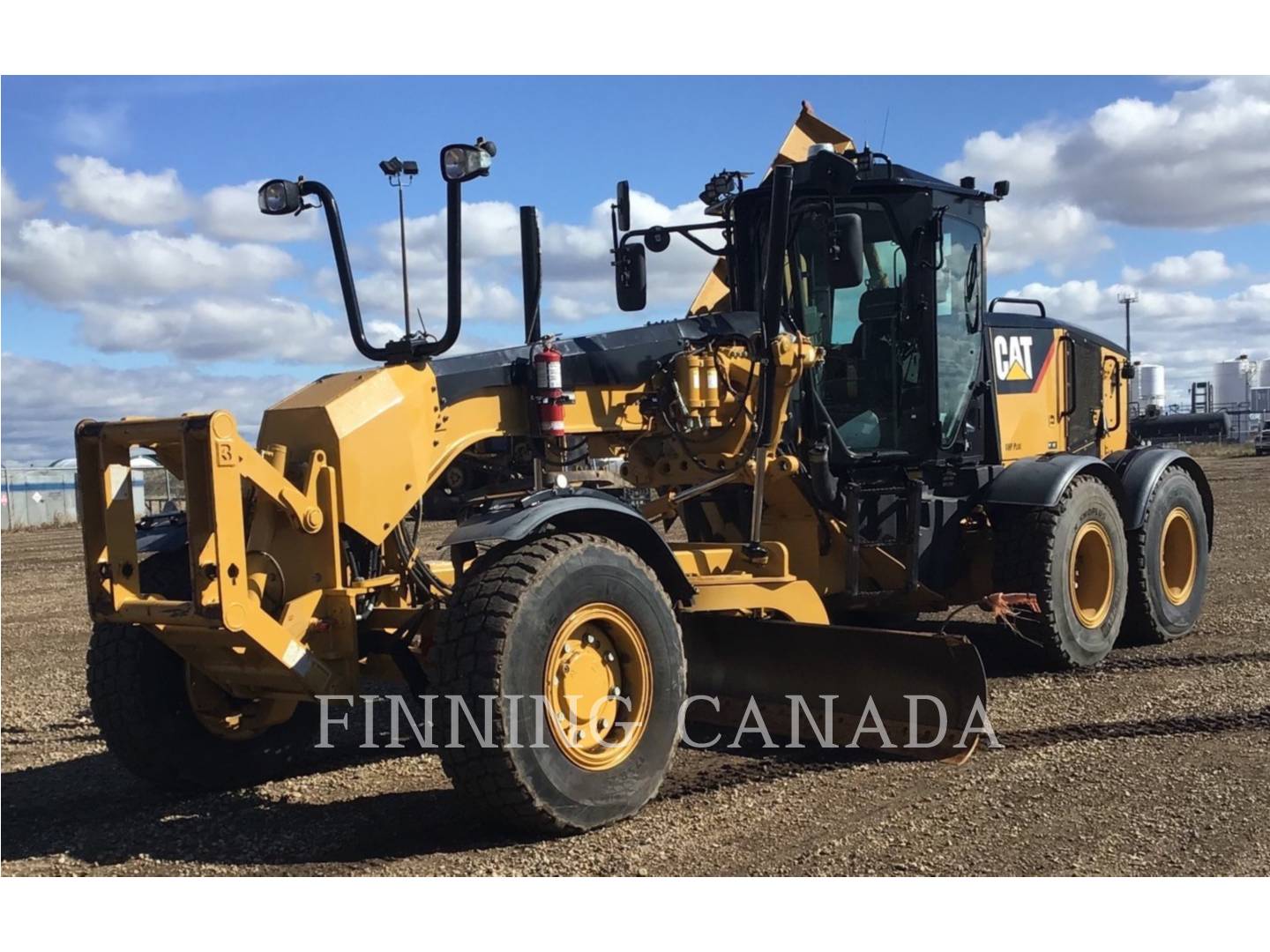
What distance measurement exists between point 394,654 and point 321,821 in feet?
2.61

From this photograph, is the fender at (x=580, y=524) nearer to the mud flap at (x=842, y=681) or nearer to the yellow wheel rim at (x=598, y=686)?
the yellow wheel rim at (x=598, y=686)

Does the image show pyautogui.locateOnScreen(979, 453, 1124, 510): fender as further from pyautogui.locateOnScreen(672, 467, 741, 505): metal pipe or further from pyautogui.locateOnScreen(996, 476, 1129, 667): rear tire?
pyautogui.locateOnScreen(672, 467, 741, 505): metal pipe

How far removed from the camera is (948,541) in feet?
25.3

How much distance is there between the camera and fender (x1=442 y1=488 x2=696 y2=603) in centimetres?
492

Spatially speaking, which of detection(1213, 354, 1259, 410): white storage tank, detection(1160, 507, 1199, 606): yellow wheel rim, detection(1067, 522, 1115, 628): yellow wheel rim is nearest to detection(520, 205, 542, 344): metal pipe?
detection(1067, 522, 1115, 628): yellow wheel rim

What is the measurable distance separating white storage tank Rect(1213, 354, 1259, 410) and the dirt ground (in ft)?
208

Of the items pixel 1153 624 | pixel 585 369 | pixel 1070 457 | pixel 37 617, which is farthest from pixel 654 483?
pixel 37 617

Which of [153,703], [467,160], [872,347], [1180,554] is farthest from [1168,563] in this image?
[153,703]

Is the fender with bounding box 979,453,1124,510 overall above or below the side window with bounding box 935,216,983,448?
below

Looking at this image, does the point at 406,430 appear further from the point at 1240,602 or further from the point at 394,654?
the point at 1240,602

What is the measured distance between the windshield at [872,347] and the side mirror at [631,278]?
1010 millimetres

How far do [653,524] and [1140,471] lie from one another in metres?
4.16

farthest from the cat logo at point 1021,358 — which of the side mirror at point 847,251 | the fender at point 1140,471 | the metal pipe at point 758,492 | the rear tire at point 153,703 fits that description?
the rear tire at point 153,703

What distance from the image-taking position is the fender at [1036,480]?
763 centimetres
